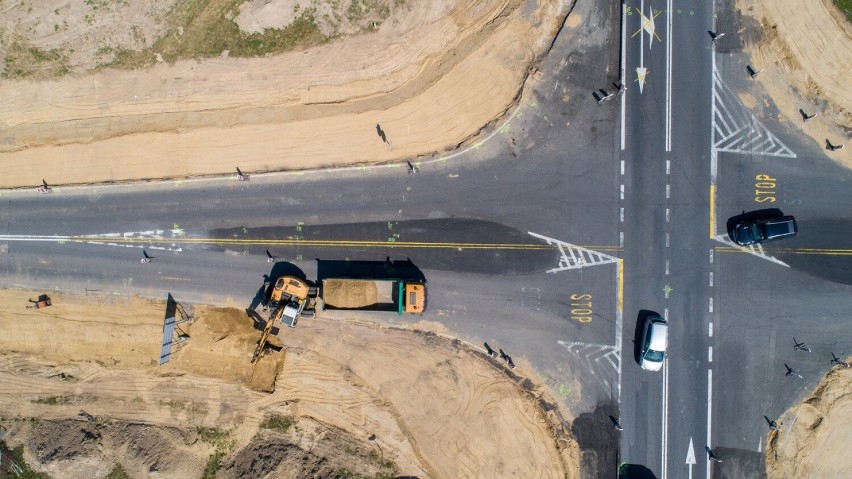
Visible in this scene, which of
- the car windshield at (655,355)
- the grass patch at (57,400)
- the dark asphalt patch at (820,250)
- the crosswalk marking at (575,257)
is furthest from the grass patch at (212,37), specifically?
the dark asphalt patch at (820,250)

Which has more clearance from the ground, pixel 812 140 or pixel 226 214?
pixel 812 140

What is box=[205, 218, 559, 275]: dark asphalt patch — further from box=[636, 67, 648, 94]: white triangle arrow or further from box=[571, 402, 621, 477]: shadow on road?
box=[636, 67, 648, 94]: white triangle arrow

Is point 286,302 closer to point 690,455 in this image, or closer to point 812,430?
point 690,455

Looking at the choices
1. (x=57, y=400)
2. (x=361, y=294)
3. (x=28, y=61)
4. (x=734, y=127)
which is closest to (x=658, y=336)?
(x=734, y=127)

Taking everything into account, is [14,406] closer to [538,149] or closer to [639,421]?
[538,149]

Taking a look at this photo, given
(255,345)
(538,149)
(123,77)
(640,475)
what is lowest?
(640,475)

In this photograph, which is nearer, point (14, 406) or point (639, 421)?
point (639, 421)

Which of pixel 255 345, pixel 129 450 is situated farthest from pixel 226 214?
pixel 129 450
